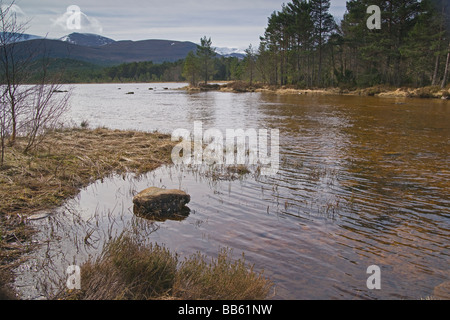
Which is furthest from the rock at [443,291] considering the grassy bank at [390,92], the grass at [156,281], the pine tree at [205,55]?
the pine tree at [205,55]

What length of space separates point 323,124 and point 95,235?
18.1 metres

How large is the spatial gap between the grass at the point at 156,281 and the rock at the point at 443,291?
2.04 meters

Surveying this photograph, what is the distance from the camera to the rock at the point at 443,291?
3852 millimetres

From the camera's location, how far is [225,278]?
388 cm

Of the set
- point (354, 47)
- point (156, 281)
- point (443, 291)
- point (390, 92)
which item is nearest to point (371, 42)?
point (354, 47)

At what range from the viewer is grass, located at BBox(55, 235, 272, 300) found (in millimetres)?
3512

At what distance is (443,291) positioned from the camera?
3.95m

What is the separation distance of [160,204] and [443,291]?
16.5ft

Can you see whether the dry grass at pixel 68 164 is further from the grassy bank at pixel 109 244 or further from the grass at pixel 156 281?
the grass at pixel 156 281

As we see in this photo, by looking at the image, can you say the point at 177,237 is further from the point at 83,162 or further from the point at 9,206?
the point at 83,162

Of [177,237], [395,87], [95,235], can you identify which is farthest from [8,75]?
[395,87]

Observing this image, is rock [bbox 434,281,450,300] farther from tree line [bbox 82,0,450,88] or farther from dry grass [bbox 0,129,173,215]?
tree line [bbox 82,0,450,88]

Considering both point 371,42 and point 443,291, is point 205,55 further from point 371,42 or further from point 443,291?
point 443,291

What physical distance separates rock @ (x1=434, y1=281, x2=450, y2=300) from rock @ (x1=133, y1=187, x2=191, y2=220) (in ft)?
14.6
